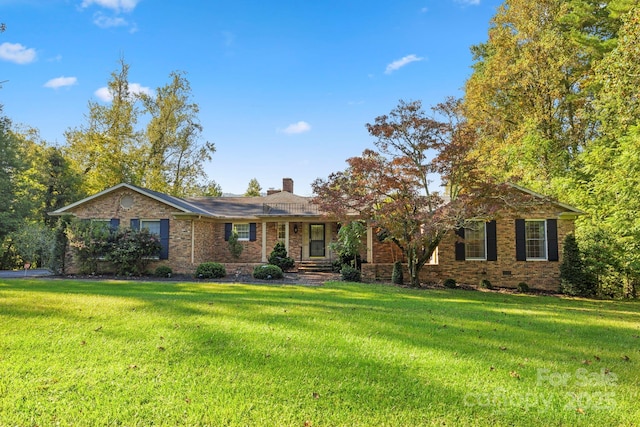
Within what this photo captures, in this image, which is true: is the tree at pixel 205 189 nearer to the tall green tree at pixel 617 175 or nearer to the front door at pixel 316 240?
the front door at pixel 316 240

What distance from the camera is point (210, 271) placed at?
1476cm

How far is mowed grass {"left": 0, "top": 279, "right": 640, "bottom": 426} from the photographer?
3211mm

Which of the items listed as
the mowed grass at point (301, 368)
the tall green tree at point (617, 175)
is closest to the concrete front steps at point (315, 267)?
the tall green tree at point (617, 175)

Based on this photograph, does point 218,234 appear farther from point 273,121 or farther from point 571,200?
point 571,200

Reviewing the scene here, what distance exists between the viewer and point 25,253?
21.9m

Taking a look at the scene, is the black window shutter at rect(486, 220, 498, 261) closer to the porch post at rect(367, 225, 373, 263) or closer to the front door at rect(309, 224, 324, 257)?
the porch post at rect(367, 225, 373, 263)

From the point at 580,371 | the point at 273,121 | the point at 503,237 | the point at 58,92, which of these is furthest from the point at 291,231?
the point at 580,371

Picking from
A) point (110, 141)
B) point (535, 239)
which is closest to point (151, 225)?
point (110, 141)

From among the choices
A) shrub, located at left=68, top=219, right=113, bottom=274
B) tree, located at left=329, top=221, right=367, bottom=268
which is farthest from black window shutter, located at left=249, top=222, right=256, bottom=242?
shrub, located at left=68, top=219, right=113, bottom=274

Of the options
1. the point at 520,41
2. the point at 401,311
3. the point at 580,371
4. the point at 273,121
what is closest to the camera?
the point at 580,371

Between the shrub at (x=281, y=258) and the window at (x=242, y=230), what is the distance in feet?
6.56

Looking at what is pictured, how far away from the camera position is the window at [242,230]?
61.3ft

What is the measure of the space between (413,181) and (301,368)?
9391 millimetres

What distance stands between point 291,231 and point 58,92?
13.0 meters
